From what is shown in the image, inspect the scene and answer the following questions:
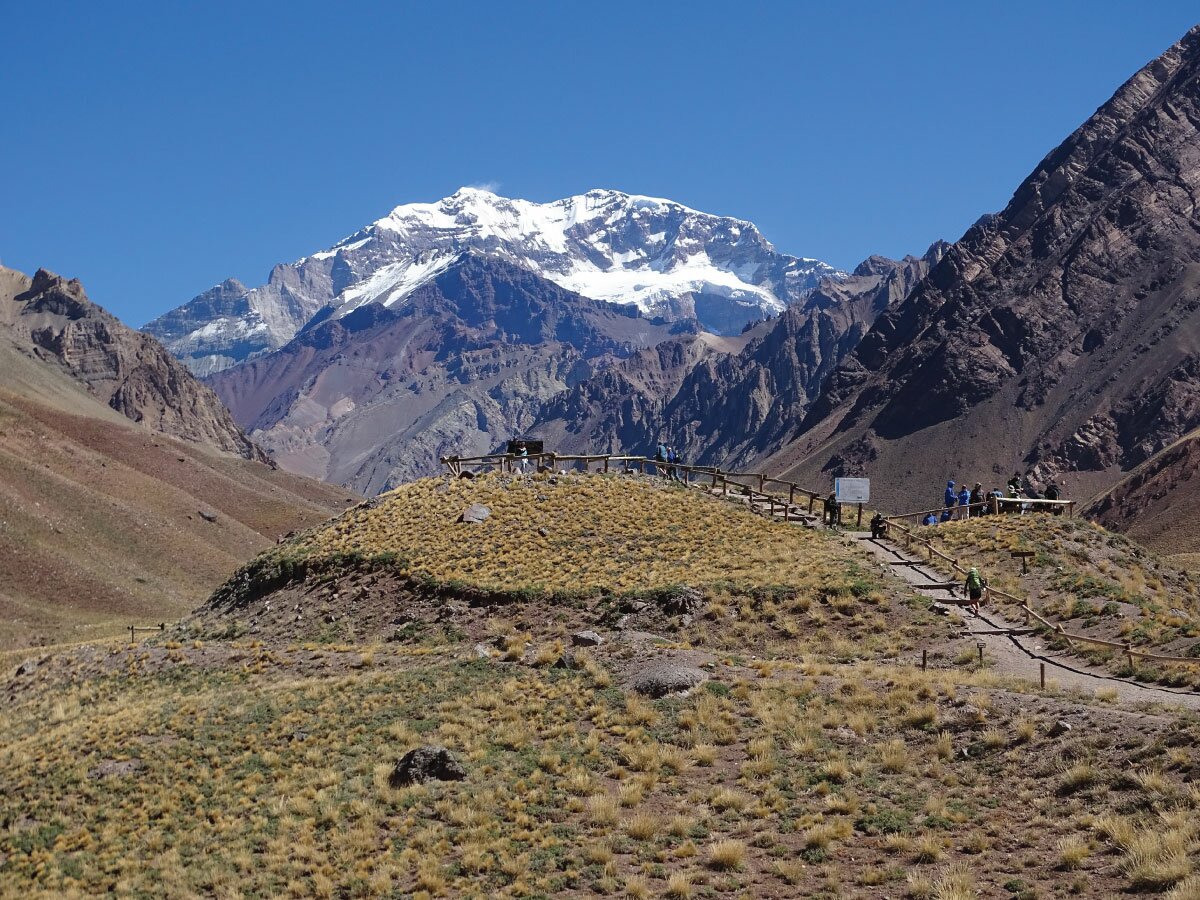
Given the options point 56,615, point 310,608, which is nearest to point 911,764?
point 310,608

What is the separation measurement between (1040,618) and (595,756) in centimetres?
1672

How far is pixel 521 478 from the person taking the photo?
55.3 metres

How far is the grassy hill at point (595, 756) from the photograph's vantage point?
65.9 feet

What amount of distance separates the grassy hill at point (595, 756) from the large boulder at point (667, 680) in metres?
0.37

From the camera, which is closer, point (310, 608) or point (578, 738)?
point (578, 738)

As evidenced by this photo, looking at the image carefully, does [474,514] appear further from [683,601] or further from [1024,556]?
[1024,556]

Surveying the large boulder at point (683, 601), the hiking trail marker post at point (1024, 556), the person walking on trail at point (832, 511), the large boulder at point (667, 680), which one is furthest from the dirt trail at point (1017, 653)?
the large boulder at point (667, 680)

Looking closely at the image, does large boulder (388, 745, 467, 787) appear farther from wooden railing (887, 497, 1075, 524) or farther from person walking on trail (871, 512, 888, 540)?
wooden railing (887, 497, 1075, 524)

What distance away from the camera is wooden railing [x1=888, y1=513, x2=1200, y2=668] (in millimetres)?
28019

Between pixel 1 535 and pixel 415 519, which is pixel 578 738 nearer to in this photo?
pixel 415 519

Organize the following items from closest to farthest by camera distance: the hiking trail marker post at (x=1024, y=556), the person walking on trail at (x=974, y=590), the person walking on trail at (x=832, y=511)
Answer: the person walking on trail at (x=974, y=590) → the hiking trail marker post at (x=1024, y=556) → the person walking on trail at (x=832, y=511)

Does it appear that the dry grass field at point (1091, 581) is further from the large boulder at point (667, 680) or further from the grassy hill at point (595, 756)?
the large boulder at point (667, 680)

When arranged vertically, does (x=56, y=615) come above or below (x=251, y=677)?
below

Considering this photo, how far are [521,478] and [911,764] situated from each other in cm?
3383
